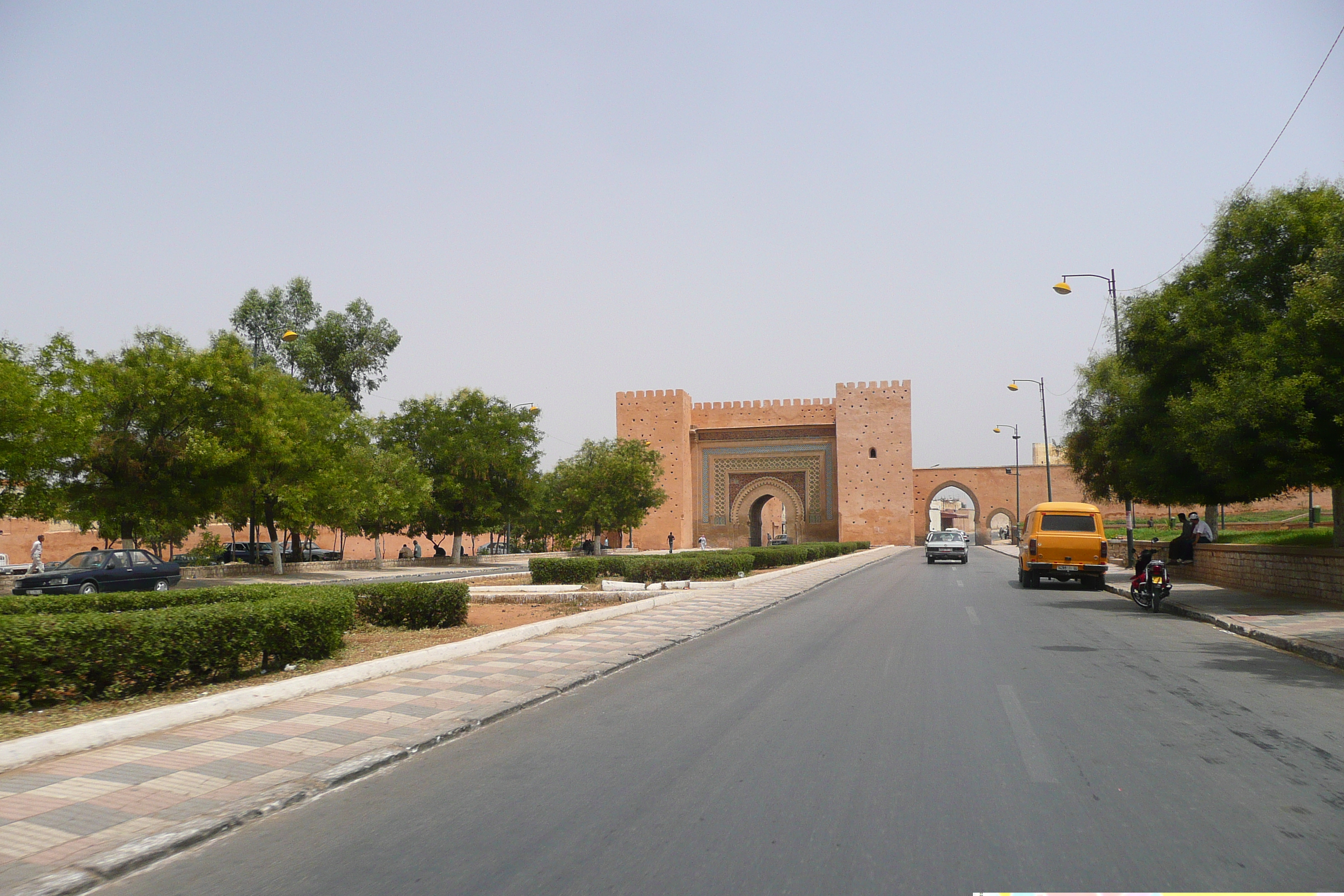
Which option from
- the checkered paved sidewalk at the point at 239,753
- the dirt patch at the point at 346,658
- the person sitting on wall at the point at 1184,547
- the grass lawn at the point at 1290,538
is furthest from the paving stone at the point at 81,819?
the person sitting on wall at the point at 1184,547

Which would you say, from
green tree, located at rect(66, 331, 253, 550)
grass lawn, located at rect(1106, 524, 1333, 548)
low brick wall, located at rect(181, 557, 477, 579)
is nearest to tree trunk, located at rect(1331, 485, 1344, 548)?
grass lawn, located at rect(1106, 524, 1333, 548)

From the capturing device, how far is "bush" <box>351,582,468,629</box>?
1157 centimetres

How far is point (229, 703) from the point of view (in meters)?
6.42

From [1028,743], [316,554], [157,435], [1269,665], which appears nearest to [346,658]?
[1028,743]

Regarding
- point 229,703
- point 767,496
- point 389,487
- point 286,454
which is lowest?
point 229,703

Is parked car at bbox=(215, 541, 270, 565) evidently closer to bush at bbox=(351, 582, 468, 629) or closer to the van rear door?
bush at bbox=(351, 582, 468, 629)

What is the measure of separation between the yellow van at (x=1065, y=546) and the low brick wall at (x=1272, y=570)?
219 cm

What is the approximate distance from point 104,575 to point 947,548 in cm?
2763

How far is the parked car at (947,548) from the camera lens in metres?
34.5

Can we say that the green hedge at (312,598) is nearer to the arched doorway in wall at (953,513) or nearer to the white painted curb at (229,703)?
the white painted curb at (229,703)

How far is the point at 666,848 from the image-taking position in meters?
3.71

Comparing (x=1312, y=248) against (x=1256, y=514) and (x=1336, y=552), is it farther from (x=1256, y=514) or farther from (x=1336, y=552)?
(x=1256, y=514)

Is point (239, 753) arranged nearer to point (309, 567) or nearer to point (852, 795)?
point (852, 795)

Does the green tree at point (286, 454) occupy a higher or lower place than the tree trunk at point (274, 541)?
higher
